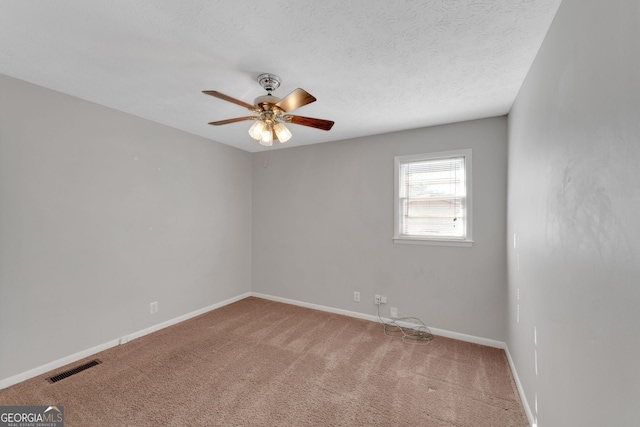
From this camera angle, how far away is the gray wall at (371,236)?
9.69 ft

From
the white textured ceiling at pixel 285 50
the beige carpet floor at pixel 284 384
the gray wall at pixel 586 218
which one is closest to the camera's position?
the gray wall at pixel 586 218

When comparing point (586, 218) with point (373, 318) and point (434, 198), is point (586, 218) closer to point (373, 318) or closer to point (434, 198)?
point (434, 198)

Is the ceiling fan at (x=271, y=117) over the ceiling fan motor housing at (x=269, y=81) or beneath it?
beneath

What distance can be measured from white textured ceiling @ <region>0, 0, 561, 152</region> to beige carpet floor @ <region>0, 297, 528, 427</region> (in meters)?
2.52

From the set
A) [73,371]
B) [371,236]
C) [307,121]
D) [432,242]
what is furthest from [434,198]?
[73,371]

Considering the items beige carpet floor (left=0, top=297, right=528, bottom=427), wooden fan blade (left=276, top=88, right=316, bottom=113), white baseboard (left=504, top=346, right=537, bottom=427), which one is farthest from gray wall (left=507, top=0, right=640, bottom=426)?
wooden fan blade (left=276, top=88, right=316, bottom=113)

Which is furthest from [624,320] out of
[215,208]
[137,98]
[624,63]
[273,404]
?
[215,208]

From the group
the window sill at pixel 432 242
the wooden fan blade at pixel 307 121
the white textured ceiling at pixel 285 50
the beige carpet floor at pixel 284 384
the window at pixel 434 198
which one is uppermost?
the white textured ceiling at pixel 285 50

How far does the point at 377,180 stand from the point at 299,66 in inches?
77.5

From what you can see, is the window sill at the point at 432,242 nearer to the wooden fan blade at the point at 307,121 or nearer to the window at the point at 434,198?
the window at the point at 434,198

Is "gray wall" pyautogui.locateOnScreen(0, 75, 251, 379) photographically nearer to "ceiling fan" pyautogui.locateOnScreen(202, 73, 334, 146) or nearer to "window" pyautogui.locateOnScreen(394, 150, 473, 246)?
"ceiling fan" pyautogui.locateOnScreen(202, 73, 334, 146)

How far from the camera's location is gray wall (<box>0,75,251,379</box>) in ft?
7.30

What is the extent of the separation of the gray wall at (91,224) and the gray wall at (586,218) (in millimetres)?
3729

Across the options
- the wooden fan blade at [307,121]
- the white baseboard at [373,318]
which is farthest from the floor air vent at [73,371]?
the wooden fan blade at [307,121]
